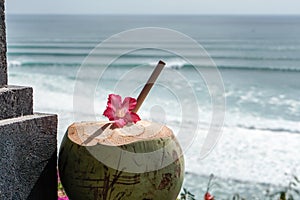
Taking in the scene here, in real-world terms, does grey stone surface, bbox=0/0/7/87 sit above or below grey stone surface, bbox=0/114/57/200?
above

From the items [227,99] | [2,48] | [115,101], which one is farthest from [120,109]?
[227,99]

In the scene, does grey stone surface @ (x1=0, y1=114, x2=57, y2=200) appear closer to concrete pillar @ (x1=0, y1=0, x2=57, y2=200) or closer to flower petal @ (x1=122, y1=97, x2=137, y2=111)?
concrete pillar @ (x1=0, y1=0, x2=57, y2=200)

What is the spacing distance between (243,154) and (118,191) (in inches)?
338

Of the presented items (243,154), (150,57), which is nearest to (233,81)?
(150,57)

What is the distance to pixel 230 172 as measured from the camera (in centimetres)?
917

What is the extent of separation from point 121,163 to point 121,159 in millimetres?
15

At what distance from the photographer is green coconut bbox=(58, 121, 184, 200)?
2.04 m

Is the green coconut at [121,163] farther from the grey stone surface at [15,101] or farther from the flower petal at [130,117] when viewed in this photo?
the grey stone surface at [15,101]

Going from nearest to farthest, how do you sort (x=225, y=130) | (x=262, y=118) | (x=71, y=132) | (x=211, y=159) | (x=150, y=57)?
(x=71, y=132)
(x=211, y=159)
(x=225, y=130)
(x=262, y=118)
(x=150, y=57)

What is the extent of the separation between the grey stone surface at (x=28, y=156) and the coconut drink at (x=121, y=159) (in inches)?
3.1

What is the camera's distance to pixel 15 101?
2121 millimetres

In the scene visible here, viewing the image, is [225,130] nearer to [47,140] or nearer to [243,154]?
[243,154]

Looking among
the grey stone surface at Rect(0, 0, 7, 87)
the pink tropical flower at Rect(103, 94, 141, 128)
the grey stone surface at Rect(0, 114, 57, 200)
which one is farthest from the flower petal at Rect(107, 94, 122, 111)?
the grey stone surface at Rect(0, 0, 7, 87)

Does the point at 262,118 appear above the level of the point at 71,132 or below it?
above
